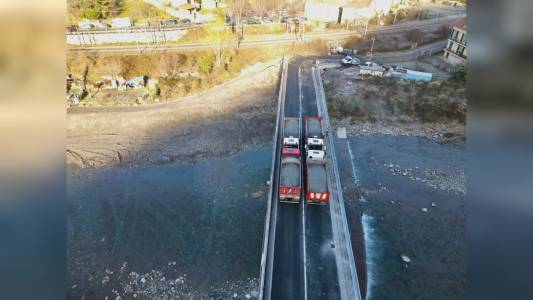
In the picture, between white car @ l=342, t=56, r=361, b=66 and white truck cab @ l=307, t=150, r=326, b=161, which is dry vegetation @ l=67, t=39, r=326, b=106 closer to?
white car @ l=342, t=56, r=361, b=66

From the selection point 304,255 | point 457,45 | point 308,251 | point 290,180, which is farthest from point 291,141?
point 457,45

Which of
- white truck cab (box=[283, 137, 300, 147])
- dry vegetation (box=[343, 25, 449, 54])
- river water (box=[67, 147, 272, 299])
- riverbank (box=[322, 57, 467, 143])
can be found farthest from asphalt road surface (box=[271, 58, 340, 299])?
dry vegetation (box=[343, 25, 449, 54])

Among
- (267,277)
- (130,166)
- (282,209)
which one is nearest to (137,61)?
(130,166)

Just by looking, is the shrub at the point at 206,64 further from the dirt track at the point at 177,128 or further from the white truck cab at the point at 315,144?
the white truck cab at the point at 315,144

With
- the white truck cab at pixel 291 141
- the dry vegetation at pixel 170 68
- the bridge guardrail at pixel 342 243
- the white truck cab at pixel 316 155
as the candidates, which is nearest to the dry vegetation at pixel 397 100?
the white truck cab at pixel 291 141

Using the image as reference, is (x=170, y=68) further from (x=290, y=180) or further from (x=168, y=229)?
(x=290, y=180)

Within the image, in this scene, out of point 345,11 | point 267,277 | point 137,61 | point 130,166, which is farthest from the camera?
point 345,11

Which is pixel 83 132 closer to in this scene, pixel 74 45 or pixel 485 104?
pixel 74 45
